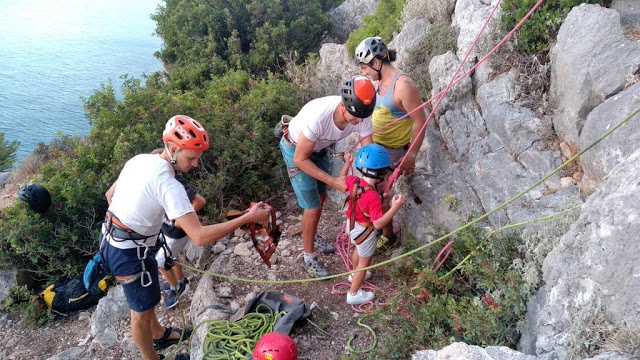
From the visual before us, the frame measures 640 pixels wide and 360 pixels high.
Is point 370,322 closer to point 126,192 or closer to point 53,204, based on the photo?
point 126,192

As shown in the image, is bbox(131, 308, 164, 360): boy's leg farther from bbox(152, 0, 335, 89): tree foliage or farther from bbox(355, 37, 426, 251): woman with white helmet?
bbox(152, 0, 335, 89): tree foliage

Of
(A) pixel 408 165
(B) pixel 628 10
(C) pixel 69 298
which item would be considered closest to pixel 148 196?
(A) pixel 408 165

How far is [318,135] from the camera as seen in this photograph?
5.02m

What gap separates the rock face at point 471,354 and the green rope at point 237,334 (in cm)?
192

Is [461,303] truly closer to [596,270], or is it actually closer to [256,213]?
[596,270]

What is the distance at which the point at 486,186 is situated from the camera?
17.6 feet

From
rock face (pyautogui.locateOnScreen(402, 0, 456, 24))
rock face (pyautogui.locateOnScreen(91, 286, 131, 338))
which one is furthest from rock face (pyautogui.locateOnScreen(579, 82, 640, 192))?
rock face (pyautogui.locateOnScreen(91, 286, 131, 338))

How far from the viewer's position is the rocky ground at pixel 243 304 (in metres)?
4.96

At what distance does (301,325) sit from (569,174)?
10.1 feet

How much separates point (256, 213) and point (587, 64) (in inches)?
137

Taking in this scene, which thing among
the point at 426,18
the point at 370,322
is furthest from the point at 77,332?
the point at 426,18

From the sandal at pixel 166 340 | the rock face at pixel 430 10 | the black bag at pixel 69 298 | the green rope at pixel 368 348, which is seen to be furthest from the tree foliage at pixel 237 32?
the green rope at pixel 368 348

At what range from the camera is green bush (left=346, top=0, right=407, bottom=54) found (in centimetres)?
962

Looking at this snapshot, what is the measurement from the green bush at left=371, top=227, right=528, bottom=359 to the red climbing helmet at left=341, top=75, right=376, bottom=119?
1546 millimetres
